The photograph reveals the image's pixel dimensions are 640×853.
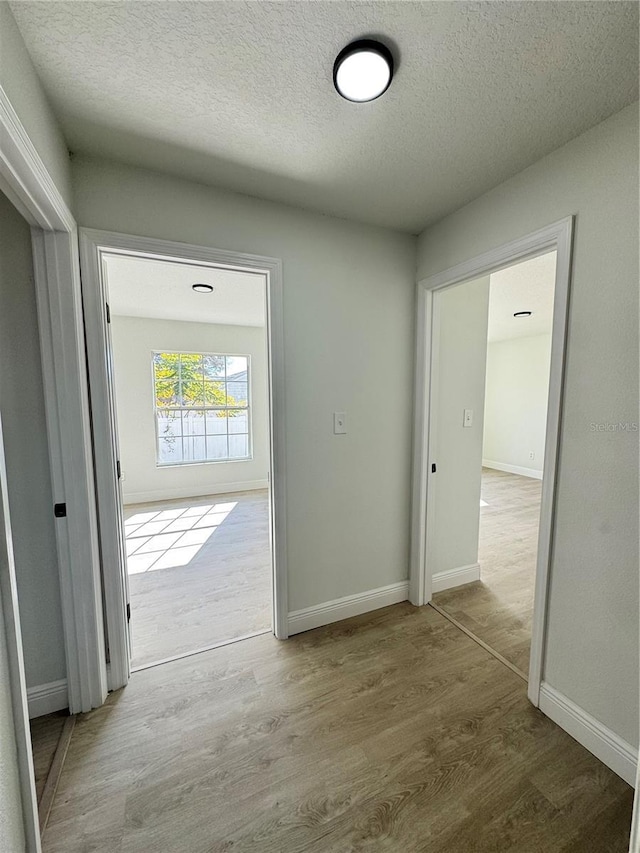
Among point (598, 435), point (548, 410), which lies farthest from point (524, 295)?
point (598, 435)

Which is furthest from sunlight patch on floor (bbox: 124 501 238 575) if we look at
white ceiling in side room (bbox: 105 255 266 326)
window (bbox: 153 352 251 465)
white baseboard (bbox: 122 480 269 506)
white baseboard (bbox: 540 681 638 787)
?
white baseboard (bbox: 540 681 638 787)

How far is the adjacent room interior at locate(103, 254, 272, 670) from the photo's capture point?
2.38m

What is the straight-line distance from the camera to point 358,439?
7.23 feet

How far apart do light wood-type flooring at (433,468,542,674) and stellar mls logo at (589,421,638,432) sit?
1.38 metres

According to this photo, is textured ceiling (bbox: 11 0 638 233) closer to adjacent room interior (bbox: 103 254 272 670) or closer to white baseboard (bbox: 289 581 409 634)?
adjacent room interior (bbox: 103 254 272 670)

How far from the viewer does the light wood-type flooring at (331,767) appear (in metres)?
1.15

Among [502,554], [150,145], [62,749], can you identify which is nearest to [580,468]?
[502,554]

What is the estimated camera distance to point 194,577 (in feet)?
9.11

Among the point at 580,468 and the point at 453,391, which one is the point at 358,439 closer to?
the point at 453,391

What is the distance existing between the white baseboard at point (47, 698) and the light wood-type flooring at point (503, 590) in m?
2.21

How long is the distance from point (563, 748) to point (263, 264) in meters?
2.64

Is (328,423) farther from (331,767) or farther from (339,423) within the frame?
(331,767)

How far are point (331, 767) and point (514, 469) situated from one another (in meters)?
6.30

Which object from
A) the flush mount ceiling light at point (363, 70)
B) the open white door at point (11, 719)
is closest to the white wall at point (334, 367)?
the flush mount ceiling light at point (363, 70)
